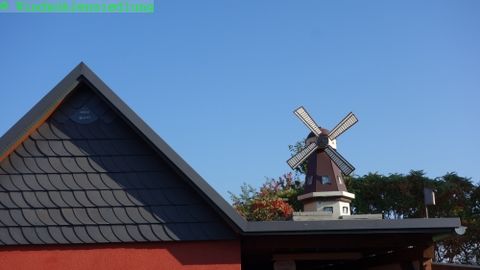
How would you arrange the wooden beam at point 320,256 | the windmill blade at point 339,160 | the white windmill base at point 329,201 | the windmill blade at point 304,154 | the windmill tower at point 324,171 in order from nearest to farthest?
the wooden beam at point 320,256 → the white windmill base at point 329,201 → the windmill tower at point 324,171 → the windmill blade at point 339,160 → the windmill blade at point 304,154


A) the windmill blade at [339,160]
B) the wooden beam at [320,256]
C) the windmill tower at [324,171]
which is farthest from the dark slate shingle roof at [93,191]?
the windmill blade at [339,160]

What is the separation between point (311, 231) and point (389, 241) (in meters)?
1.43

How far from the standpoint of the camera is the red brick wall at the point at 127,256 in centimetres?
791

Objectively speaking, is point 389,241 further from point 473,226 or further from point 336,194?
point 473,226

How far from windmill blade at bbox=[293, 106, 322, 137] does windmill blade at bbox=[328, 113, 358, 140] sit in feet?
1.08

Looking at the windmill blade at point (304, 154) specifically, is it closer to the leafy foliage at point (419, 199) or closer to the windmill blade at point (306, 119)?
the windmill blade at point (306, 119)

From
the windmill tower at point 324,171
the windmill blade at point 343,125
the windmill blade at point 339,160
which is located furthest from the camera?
the windmill blade at point 343,125

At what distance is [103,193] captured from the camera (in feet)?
27.2

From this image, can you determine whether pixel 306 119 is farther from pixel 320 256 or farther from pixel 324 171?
pixel 320 256

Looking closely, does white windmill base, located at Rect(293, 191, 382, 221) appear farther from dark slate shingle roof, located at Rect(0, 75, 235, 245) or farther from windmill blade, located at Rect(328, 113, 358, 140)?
dark slate shingle roof, located at Rect(0, 75, 235, 245)

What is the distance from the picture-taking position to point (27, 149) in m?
8.48

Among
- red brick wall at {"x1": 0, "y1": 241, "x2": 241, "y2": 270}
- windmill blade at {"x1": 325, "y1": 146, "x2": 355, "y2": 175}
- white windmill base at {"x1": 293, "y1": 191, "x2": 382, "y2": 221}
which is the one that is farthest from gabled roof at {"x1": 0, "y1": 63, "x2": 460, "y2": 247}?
windmill blade at {"x1": 325, "y1": 146, "x2": 355, "y2": 175}

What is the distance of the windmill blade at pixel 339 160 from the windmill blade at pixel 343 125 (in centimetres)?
43

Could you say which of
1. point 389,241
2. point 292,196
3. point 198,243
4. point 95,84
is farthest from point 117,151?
point 292,196
